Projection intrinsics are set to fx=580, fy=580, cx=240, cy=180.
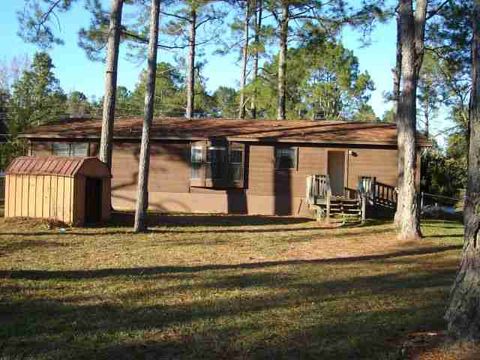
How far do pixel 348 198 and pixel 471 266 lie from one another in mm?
16148

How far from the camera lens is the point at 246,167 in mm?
22156

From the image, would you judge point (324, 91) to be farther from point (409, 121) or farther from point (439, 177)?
point (409, 121)

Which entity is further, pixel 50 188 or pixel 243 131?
pixel 243 131

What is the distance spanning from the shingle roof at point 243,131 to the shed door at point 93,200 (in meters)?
5.63

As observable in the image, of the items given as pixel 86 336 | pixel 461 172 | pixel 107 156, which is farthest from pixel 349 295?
pixel 461 172

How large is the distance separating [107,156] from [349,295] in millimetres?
12184

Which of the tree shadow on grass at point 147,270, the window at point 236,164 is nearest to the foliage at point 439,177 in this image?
the window at point 236,164

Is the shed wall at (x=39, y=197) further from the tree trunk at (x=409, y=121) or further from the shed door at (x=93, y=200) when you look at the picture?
the tree trunk at (x=409, y=121)

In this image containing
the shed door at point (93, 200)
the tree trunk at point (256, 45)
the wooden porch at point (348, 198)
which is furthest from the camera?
the tree trunk at point (256, 45)

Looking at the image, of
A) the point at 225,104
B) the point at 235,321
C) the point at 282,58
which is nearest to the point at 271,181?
the point at 282,58

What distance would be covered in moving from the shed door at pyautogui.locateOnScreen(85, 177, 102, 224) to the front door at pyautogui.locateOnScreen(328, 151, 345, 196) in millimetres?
9786

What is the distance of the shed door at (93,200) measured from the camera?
16766mm

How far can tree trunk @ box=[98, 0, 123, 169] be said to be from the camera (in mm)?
18422

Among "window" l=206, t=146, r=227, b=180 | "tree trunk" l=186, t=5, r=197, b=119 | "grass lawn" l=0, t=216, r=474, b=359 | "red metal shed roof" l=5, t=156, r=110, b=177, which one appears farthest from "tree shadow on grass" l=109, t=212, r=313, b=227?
"tree trunk" l=186, t=5, r=197, b=119
